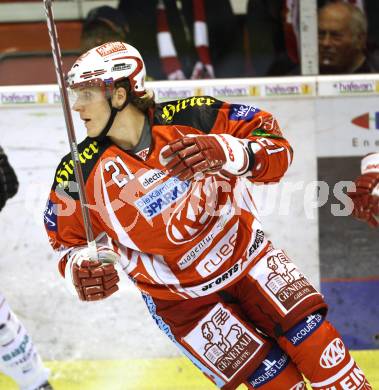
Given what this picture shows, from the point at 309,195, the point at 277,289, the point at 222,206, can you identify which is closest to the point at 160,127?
the point at 222,206

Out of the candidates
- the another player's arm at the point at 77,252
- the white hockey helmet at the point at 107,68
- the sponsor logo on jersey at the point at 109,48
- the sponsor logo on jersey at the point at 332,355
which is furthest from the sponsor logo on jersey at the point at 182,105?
the sponsor logo on jersey at the point at 332,355

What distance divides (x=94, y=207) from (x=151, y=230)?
7.8 inches

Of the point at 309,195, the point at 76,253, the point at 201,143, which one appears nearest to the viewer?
the point at 201,143

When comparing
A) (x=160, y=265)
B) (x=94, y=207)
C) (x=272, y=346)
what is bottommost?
(x=272, y=346)

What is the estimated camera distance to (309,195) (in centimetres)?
451

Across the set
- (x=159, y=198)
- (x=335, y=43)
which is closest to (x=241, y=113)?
(x=159, y=198)

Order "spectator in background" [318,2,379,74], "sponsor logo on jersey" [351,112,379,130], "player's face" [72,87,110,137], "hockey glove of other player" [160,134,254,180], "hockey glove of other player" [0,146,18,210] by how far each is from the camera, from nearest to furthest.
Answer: "hockey glove of other player" [160,134,254,180] < "player's face" [72,87,110,137] < "hockey glove of other player" [0,146,18,210] < "sponsor logo on jersey" [351,112,379,130] < "spectator in background" [318,2,379,74]

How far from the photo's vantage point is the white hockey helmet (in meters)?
3.33

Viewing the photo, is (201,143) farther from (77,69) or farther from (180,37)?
(180,37)

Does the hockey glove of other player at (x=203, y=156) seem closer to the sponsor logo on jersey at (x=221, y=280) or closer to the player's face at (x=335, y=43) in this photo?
the sponsor logo on jersey at (x=221, y=280)

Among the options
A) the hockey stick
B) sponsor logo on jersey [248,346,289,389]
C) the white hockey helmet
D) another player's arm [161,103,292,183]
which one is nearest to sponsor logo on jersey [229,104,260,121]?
another player's arm [161,103,292,183]

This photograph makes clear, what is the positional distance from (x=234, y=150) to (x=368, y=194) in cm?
44

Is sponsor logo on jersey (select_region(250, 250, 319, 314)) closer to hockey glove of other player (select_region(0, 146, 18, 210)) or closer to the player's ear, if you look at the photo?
the player's ear

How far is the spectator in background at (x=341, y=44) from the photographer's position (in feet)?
15.0
